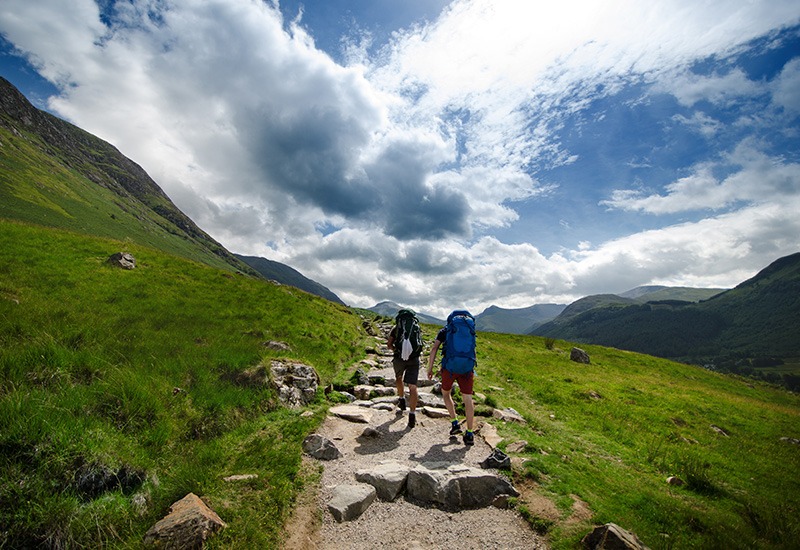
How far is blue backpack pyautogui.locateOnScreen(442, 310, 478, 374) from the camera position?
33.2ft

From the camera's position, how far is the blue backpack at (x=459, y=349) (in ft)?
33.2

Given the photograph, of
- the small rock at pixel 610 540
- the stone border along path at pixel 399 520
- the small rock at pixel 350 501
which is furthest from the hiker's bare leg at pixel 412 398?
the small rock at pixel 610 540

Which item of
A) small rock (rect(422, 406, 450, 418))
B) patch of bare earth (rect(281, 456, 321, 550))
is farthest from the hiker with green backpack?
patch of bare earth (rect(281, 456, 321, 550))

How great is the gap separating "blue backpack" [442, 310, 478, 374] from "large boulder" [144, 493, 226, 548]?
6.65 metres

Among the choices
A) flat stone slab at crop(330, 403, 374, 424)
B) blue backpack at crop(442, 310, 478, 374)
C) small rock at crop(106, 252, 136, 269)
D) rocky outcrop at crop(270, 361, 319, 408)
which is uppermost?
small rock at crop(106, 252, 136, 269)

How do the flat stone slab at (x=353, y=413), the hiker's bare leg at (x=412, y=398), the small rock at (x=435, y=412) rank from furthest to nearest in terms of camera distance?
Answer: the small rock at (x=435, y=412), the flat stone slab at (x=353, y=413), the hiker's bare leg at (x=412, y=398)

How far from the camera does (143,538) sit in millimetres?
4859

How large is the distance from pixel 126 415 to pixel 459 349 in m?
8.50

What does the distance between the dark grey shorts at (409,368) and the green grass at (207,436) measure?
318 cm

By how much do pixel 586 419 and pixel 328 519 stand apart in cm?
1477

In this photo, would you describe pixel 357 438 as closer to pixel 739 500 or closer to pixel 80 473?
pixel 80 473

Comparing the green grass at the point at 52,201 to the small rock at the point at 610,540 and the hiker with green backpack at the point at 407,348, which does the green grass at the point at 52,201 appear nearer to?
the hiker with green backpack at the point at 407,348

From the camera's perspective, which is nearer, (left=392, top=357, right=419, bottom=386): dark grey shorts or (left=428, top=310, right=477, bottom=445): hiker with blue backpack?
(left=428, top=310, right=477, bottom=445): hiker with blue backpack

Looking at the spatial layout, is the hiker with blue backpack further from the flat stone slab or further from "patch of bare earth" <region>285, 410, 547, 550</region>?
the flat stone slab
